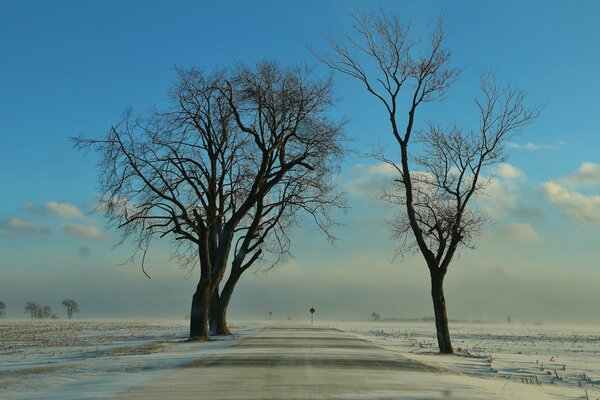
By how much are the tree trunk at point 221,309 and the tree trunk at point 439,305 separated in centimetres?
1709

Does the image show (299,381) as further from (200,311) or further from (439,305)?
(200,311)

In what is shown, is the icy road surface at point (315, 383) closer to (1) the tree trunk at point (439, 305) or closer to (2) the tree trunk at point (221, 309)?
(1) the tree trunk at point (439, 305)

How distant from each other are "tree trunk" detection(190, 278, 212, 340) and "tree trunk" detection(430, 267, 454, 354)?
11194 millimetres

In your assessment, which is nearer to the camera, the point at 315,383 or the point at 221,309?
the point at 315,383

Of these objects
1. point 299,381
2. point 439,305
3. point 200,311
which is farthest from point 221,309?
point 299,381

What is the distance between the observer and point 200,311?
30.8 m

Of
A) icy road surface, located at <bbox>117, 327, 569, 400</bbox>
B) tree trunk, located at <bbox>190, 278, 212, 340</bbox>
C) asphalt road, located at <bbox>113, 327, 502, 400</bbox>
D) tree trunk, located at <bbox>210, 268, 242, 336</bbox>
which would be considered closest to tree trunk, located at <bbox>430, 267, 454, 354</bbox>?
asphalt road, located at <bbox>113, 327, 502, 400</bbox>

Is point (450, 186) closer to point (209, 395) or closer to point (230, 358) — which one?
point (230, 358)

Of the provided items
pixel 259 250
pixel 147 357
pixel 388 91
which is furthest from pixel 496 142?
pixel 259 250

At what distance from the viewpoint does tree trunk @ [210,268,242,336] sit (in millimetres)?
39219

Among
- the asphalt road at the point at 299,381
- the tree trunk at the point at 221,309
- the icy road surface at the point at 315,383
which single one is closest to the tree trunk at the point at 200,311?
the tree trunk at the point at 221,309

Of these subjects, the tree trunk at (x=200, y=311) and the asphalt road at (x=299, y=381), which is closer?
the asphalt road at (x=299, y=381)

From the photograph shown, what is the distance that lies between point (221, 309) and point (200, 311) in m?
9.29

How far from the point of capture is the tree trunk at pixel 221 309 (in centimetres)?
3922
